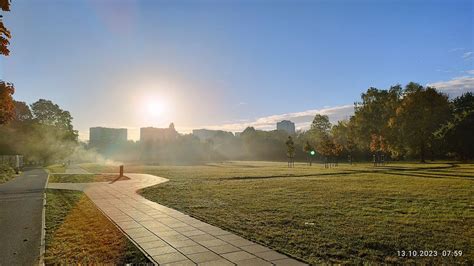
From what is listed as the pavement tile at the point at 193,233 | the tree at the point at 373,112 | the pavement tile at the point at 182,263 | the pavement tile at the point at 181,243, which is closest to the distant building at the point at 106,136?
the tree at the point at 373,112

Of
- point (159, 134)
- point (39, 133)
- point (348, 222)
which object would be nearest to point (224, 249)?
point (348, 222)

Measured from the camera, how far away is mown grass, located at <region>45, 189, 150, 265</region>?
6.18m

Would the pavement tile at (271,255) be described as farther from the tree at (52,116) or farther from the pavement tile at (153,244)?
the tree at (52,116)

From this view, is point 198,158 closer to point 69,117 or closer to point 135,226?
point 69,117

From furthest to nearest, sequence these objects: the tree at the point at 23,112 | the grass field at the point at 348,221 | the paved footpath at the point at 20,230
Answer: the tree at the point at 23,112
the paved footpath at the point at 20,230
the grass field at the point at 348,221

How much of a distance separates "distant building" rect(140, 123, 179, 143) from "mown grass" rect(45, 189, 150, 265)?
3732 inches

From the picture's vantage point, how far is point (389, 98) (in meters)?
65.9

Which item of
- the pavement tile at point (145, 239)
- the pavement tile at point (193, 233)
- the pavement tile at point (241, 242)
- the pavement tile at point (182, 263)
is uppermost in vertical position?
the pavement tile at point (241, 242)

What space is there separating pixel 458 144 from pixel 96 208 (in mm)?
50172

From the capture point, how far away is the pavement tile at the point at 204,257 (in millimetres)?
6035

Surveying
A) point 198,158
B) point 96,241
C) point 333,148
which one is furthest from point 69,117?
point 96,241

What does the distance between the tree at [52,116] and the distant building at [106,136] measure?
63873 millimetres

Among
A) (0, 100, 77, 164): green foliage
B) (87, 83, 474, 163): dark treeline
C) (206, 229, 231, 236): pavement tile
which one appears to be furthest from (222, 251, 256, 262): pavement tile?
(0, 100, 77, 164): green foliage

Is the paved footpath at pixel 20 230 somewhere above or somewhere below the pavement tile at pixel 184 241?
below
